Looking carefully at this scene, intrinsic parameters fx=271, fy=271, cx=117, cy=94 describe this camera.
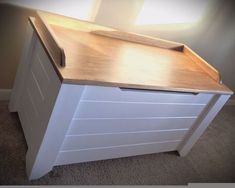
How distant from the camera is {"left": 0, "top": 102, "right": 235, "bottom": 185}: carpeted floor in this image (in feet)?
4.16

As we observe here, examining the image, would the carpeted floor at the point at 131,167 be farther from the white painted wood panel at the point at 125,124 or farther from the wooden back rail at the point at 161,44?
the wooden back rail at the point at 161,44

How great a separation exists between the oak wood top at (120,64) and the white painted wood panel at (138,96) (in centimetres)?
5

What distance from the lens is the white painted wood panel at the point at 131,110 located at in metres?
1.10

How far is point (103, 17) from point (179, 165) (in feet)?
3.26

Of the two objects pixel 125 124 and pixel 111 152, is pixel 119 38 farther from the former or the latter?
pixel 111 152

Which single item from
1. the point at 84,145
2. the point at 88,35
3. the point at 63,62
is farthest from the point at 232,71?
the point at 63,62

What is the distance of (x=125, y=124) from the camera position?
1.27 metres

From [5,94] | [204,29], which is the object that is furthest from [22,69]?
[204,29]

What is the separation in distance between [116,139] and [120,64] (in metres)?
0.37

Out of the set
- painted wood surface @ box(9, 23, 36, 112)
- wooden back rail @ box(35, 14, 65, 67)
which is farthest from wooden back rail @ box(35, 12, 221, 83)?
painted wood surface @ box(9, 23, 36, 112)

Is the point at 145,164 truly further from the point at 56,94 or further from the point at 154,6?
the point at 154,6

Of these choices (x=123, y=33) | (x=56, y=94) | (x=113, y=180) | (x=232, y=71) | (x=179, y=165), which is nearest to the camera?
(x=56, y=94)

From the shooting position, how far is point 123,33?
4.99ft

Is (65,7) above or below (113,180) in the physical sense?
above
